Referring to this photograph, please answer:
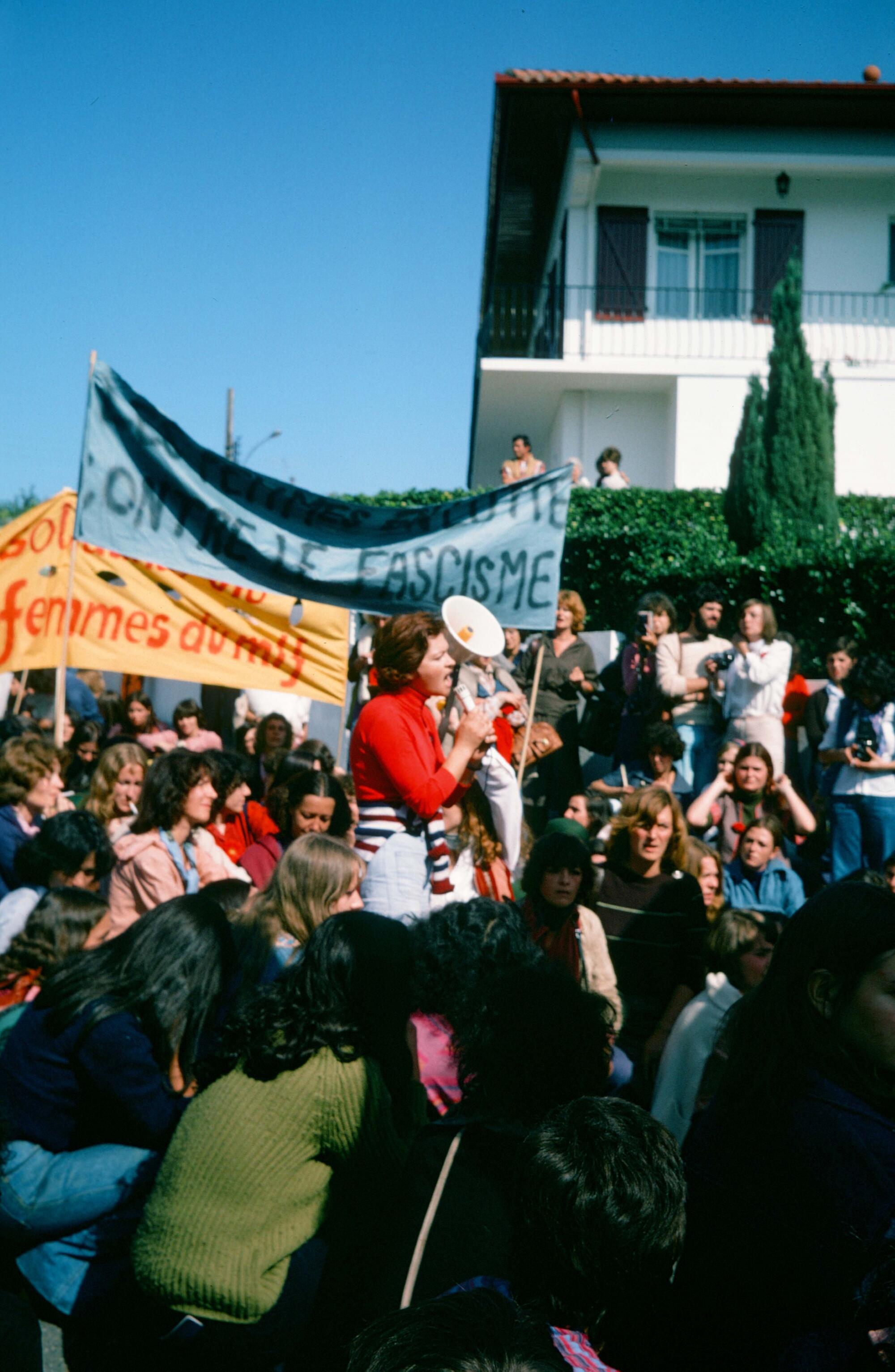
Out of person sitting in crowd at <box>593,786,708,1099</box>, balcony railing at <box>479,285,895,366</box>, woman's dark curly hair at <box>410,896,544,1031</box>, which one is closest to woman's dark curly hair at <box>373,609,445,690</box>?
woman's dark curly hair at <box>410,896,544,1031</box>

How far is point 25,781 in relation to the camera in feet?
19.2

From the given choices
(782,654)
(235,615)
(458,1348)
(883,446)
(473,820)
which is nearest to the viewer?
(458,1348)

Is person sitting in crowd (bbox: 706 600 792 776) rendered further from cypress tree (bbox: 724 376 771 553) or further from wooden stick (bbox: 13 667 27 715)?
cypress tree (bbox: 724 376 771 553)

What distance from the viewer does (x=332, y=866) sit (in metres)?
3.80

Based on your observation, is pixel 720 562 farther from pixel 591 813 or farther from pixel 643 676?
pixel 591 813

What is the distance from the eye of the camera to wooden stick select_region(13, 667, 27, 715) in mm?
8398

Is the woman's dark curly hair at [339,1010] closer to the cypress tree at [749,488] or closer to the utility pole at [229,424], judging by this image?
the cypress tree at [749,488]

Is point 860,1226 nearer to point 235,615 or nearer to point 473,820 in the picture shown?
point 473,820

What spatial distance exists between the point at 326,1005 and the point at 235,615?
350 cm

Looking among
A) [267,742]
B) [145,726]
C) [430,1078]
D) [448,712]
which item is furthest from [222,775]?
[145,726]

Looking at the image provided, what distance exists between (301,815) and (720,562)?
747cm

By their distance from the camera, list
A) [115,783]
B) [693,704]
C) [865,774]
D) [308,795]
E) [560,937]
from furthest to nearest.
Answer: [693,704], [865,774], [115,783], [308,795], [560,937]

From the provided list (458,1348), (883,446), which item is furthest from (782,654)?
(883,446)

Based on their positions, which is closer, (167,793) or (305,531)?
(167,793)
